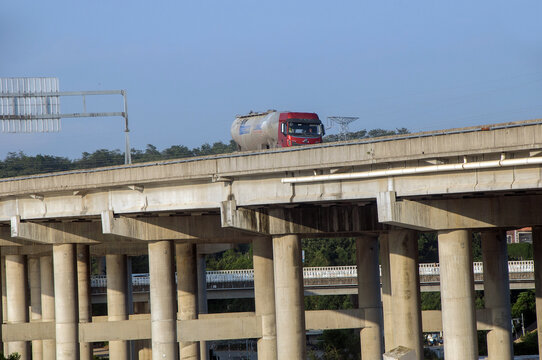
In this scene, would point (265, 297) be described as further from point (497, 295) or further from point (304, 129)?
point (497, 295)

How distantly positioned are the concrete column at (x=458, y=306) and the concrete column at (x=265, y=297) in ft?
52.5

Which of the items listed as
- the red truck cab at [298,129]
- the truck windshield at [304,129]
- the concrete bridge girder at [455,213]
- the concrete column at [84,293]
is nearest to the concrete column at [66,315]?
the concrete column at [84,293]

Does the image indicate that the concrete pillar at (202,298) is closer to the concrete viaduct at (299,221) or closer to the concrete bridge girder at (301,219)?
the concrete viaduct at (299,221)

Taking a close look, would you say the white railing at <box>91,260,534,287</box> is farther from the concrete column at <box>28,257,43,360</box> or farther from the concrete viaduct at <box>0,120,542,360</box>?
the concrete viaduct at <box>0,120,542,360</box>

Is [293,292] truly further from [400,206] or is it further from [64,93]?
[64,93]

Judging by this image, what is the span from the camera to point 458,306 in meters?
29.7

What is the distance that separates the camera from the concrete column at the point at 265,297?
45.2 meters

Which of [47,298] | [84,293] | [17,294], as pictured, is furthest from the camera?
[47,298]

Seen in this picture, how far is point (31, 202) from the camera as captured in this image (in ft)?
155

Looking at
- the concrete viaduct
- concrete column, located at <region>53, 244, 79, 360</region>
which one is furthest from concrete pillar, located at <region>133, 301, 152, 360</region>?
concrete column, located at <region>53, 244, 79, 360</region>

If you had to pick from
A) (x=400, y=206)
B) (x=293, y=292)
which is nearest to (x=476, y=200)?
(x=400, y=206)

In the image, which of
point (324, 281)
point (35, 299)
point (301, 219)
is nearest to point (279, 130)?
point (301, 219)

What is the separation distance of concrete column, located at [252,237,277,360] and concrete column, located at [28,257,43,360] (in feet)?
97.7

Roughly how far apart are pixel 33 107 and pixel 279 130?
624 inches
